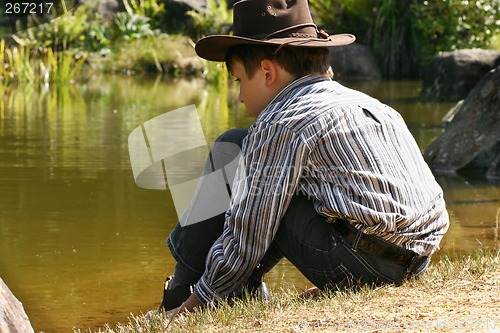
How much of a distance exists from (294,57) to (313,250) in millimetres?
626

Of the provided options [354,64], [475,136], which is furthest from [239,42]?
[354,64]

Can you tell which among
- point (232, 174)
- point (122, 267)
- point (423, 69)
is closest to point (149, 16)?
point (423, 69)

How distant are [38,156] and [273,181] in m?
5.08

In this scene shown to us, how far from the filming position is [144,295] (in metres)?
4.23

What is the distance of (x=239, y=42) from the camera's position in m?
3.14

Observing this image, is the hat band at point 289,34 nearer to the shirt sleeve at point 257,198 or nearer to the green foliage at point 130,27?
the shirt sleeve at point 257,198

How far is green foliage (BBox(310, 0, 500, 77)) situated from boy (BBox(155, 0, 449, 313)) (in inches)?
535

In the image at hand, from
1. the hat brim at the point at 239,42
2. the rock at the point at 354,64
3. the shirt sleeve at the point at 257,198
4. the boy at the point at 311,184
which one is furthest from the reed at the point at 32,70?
the shirt sleeve at the point at 257,198

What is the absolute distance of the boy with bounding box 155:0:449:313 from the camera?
2.95 m

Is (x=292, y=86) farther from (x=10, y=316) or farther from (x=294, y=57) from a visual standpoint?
(x=10, y=316)

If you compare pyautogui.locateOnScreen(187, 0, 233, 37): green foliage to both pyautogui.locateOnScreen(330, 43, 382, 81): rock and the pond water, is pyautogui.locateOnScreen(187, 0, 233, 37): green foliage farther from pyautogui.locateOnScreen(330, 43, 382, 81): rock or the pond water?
the pond water

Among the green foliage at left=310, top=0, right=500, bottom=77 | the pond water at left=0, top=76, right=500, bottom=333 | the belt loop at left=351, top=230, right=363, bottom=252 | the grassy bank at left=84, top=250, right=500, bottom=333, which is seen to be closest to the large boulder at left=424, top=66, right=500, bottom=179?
the pond water at left=0, top=76, right=500, bottom=333

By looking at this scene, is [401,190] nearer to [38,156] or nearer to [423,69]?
[38,156]

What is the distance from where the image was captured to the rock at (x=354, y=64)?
1736cm
